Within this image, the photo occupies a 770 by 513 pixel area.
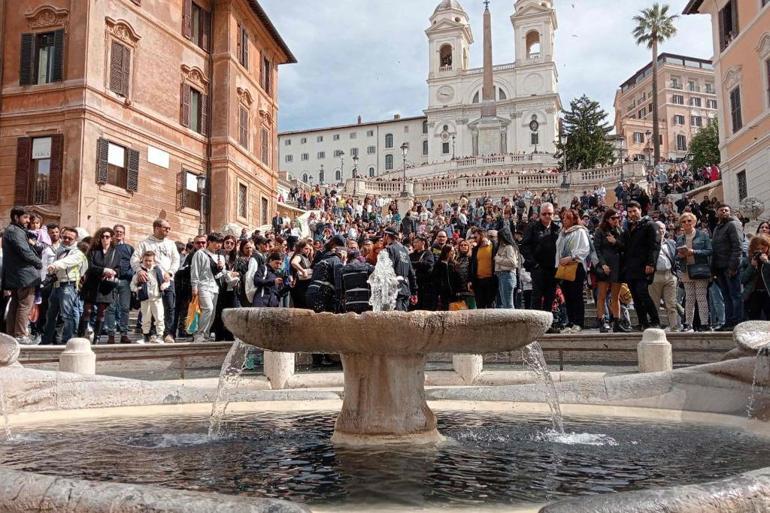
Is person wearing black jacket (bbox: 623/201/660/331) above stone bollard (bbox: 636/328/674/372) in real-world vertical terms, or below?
above

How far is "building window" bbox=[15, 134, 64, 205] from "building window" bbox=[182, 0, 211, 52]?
8034mm

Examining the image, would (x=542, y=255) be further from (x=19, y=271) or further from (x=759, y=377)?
(x=19, y=271)

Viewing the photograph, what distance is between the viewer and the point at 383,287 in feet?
28.9

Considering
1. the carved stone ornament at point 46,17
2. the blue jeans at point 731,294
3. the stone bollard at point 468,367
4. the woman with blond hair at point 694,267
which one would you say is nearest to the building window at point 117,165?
the carved stone ornament at point 46,17

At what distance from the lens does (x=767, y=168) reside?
2442cm

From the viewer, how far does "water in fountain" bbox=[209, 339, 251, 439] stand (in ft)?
16.4

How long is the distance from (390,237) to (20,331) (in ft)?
18.7

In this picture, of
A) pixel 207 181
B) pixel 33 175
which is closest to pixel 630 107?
pixel 207 181

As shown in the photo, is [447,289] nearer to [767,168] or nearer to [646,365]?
[646,365]

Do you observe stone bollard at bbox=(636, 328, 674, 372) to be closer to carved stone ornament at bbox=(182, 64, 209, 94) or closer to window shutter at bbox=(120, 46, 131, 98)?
window shutter at bbox=(120, 46, 131, 98)

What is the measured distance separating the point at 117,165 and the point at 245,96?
9.23 meters

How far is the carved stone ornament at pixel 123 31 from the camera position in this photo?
2230 centimetres

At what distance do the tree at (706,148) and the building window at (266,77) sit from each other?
47.9 meters

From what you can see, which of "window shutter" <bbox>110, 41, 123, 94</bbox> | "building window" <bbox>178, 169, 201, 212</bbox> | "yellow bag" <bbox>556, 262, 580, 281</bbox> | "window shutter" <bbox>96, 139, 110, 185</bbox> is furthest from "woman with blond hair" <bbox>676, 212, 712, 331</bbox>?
"building window" <bbox>178, 169, 201, 212</bbox>
